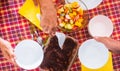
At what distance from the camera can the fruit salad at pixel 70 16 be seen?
171 centimetres

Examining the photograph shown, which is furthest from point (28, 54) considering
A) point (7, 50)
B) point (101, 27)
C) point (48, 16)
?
point (101, 27)

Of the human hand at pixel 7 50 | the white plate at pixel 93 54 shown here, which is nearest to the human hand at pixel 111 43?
the white plate at pixel 93 54

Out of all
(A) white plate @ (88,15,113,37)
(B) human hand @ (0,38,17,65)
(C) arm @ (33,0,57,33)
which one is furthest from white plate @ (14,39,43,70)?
(A) white plate @ (88,15,113,37)

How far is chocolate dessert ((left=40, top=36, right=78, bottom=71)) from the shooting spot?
1685 millimetres

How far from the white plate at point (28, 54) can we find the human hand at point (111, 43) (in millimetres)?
285

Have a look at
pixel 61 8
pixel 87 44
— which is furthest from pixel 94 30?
pixel 61 8

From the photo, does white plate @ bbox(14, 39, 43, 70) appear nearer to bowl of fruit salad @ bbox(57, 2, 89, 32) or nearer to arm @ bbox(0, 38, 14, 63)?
arm @ bbox(0, 38, 14, 63)

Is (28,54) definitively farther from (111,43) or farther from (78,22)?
(111,43)

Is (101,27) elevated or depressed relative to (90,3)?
depressed

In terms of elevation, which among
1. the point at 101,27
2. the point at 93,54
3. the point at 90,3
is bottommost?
the point at 93,54

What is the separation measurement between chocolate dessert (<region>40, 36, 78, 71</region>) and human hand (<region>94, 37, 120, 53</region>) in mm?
133

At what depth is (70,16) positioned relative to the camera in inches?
67.6

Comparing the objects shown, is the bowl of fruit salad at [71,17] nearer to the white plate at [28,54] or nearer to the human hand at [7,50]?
the white plate at [28,54]

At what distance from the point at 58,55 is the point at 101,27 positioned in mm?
244
